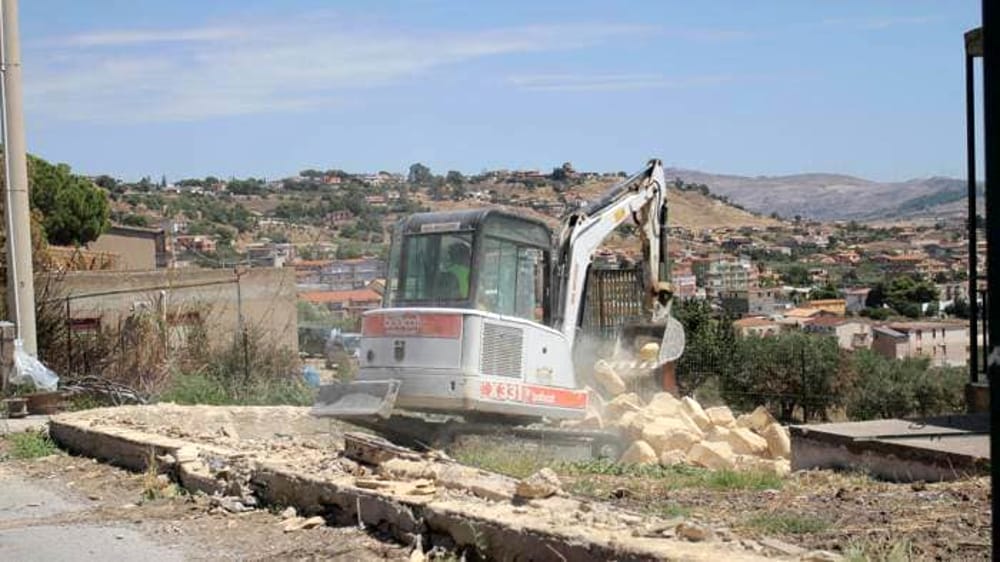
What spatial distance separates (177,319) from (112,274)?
1162 cm

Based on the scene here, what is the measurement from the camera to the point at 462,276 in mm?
15883

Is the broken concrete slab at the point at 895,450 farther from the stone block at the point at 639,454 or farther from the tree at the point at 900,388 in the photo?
Result: the tree at the point at 900,388

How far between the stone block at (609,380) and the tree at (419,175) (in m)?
65.8

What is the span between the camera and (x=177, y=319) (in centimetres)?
2494

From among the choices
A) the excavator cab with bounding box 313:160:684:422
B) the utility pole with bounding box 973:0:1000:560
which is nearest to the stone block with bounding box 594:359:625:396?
the excavator cab with bounding box 313:160:684:422

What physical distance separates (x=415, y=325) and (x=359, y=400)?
1.15 metres

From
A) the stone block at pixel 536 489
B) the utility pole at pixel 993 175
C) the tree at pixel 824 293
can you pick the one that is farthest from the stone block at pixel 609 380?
the tree at pixel 824 293

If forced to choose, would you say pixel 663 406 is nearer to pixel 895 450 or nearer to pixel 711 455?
pixel 711 455

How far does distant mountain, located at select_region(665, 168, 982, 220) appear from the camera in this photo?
345 feet

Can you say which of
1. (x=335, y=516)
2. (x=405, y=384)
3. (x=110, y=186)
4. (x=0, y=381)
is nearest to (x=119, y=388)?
(x=0, y=381)

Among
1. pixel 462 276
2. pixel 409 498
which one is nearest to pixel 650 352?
pixel 462 276

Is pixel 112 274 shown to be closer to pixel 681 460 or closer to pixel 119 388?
pixel 119 388

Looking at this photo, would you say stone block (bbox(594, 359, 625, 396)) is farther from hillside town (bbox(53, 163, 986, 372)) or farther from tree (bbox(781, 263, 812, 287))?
tree (bbox(781, 263, 812, 287))

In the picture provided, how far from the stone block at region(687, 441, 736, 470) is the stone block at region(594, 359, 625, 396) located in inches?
107
